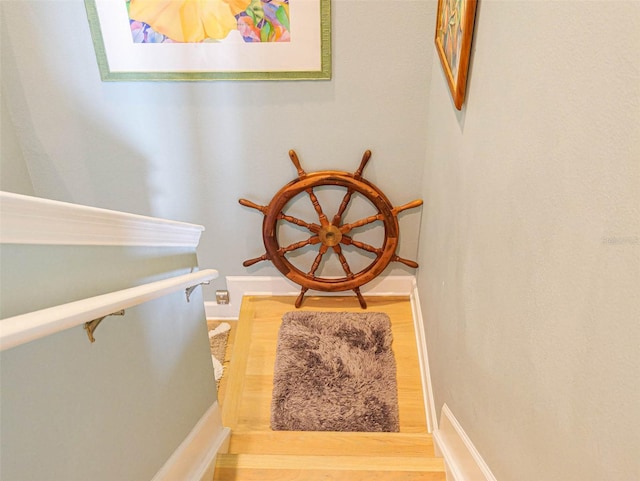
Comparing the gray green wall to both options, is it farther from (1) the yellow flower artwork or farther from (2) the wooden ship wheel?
(1) the yellow flower artwork

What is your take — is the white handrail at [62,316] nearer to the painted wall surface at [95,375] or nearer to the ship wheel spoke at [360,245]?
the painted wall surface at [95,375]

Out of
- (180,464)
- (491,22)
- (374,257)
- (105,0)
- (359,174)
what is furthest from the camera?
(374,257)

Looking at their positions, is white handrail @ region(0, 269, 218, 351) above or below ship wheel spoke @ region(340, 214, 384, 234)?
above

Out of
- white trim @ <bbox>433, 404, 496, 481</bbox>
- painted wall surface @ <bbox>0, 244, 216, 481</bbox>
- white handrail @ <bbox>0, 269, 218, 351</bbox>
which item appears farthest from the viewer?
white trim @ <bbox>433, 404, 496, 481</bbox>

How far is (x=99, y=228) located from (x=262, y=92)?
1513 mm

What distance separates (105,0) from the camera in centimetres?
213

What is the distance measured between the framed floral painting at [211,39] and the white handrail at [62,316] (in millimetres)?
1420

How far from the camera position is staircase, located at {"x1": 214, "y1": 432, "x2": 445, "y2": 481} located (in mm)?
1728

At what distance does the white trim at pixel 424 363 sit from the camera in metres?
2.15

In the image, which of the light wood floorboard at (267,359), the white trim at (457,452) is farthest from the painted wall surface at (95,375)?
the white trim at (457,452)

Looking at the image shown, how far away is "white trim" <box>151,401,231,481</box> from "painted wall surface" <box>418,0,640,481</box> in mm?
849

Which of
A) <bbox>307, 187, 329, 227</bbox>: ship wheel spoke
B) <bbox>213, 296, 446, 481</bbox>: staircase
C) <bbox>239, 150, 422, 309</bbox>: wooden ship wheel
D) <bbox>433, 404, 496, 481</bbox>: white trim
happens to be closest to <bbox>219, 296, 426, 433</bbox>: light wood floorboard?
<bbox>213, 296, 446, 481</bbox>: staircase

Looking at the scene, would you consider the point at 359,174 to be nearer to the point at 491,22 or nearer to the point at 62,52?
the point at 491,22

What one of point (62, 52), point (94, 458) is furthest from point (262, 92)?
point (94, 458)
